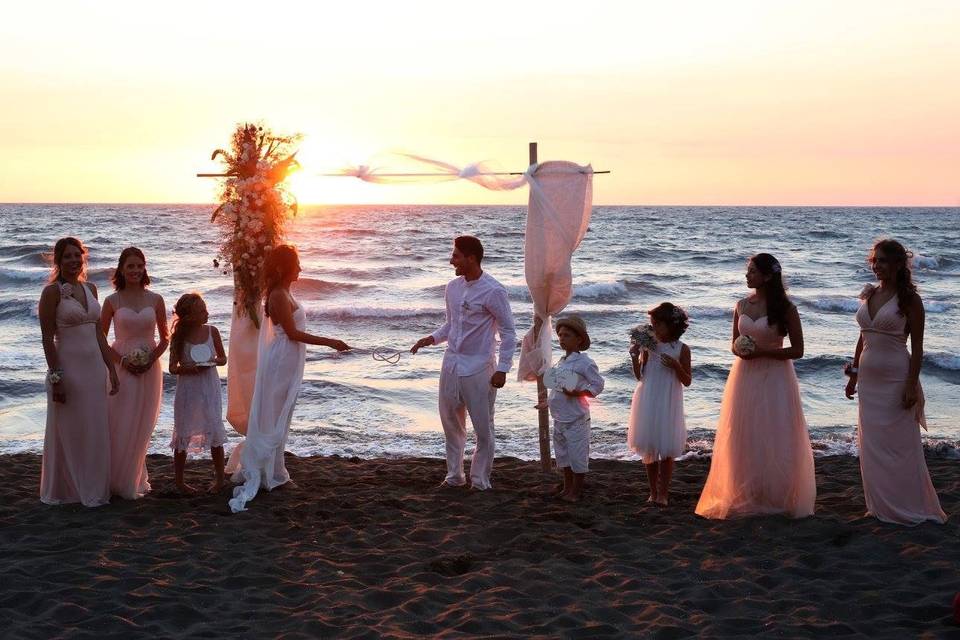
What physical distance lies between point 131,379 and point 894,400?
18.5 feet

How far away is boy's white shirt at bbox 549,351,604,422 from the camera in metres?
7.17

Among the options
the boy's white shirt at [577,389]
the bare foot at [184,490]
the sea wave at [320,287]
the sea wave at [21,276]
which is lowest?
the bare foot at [184,490]

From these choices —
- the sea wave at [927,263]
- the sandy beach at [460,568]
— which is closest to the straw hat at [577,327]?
the sandy beach at [460,568]

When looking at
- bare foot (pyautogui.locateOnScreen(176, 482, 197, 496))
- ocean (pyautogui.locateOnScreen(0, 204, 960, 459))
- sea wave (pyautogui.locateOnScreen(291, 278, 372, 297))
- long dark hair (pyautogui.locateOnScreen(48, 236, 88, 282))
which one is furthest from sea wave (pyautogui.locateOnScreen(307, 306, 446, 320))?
long dark hair (pyautogui.locateOnScreen(48, 236, 88, 282))

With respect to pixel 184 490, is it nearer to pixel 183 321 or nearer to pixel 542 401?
pixel 183 321

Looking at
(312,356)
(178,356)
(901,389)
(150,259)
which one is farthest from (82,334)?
(150,259)

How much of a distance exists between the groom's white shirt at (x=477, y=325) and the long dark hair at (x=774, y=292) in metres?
1.89

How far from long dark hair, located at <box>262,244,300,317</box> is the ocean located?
106 centimetres

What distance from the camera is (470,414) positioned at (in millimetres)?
7496

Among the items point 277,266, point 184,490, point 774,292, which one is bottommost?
point 184,490

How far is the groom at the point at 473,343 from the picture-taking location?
Result: 23.9 ft

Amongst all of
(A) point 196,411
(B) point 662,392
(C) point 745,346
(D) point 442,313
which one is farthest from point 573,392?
(D) point 442,313

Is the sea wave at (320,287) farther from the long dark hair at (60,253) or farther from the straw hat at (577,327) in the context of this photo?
the straw hat at (577,327)

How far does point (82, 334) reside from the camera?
7047 millimetres
